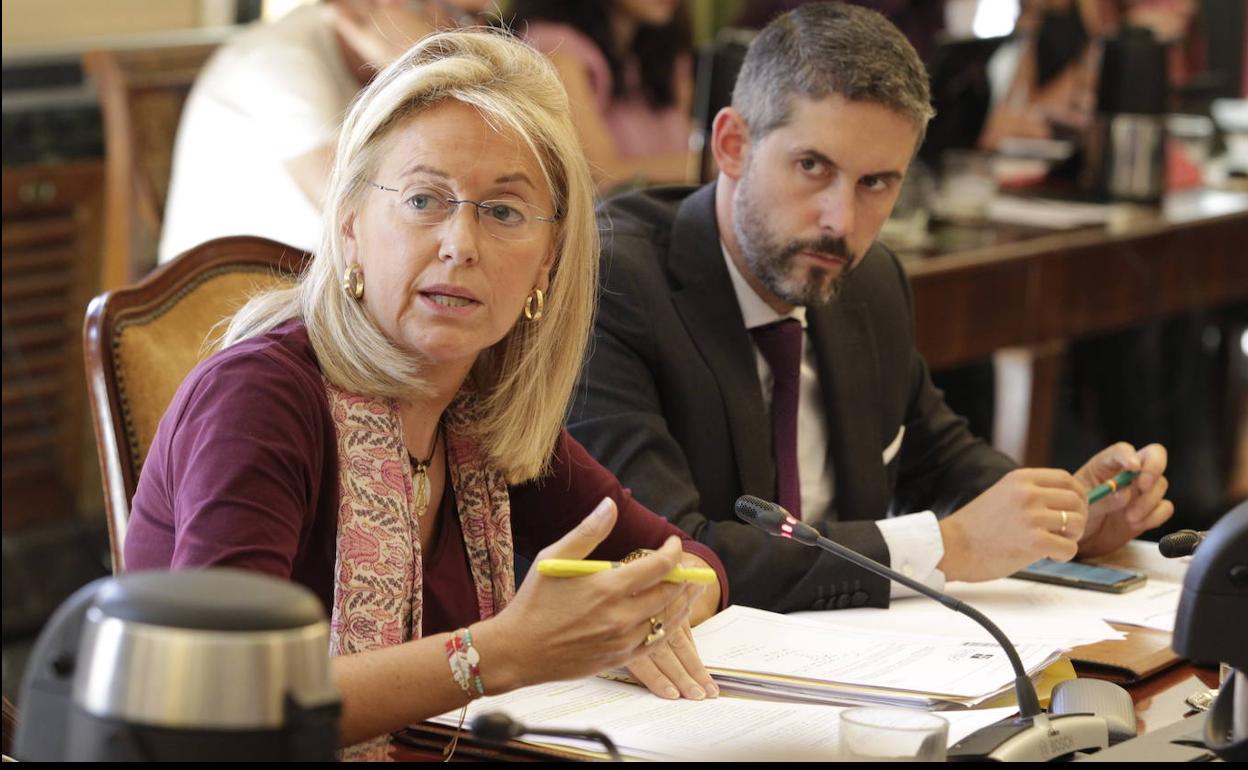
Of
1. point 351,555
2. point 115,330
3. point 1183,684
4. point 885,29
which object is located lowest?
point 1183,684

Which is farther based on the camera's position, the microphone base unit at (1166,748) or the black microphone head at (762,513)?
the black microphone head at (762,513)

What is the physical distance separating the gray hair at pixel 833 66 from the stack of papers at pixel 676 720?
78 cm

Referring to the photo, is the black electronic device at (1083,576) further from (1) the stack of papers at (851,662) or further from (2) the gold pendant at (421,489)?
(2) the gold pendant at (421,489)

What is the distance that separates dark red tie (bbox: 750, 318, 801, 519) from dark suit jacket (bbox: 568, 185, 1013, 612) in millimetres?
25

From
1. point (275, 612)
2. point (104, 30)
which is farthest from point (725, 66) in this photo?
point (275, 612)

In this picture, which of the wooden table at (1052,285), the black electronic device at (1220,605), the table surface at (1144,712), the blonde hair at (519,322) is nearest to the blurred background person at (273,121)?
the wooden table at (1052,285)

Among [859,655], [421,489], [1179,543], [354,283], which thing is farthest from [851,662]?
[354,283]

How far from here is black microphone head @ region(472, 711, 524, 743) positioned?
1033 mm

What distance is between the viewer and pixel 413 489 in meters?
1.45

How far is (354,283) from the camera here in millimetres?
1385

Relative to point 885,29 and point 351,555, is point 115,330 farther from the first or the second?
point 885,29

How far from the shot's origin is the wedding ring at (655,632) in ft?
4.02

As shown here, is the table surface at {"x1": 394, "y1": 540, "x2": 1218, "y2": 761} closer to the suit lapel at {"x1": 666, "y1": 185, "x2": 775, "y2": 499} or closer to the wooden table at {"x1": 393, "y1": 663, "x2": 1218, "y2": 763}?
the wooden table at {"x1": 393, "y1": 663, "x2": 1218, "y2": 763}

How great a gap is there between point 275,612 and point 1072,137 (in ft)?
13.7
